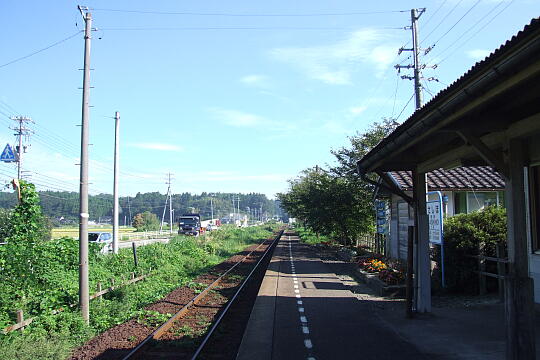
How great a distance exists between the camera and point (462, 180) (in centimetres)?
1503

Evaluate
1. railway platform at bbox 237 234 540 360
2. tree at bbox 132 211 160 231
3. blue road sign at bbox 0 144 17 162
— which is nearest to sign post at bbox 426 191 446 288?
railway platform at bbox 237 234 540 360

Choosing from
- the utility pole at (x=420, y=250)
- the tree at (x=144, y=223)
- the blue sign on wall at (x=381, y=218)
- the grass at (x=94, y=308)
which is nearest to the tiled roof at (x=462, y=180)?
the blue sign on wall at (x=381, y=218)

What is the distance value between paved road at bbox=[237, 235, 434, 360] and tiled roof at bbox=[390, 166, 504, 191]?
14.4 feet

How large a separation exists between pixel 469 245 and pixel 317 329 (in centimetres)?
483

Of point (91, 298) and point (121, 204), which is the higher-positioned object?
point (121, 204)

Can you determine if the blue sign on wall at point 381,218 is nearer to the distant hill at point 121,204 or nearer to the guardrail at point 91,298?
the guardrail at point 91,298

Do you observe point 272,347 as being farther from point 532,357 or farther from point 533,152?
point 533,152

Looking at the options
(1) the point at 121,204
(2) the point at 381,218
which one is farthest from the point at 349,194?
(1) the point at 121,204

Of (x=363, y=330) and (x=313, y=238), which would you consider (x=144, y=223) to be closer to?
(x=313, y=238)

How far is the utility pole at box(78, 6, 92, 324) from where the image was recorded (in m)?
10.3

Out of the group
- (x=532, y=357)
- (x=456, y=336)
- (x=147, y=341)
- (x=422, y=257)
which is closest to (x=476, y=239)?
(x=422, y=257)

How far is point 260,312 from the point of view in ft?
33.5

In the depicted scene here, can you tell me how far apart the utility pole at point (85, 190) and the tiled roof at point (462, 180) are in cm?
963

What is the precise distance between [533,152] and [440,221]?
3527 mm
